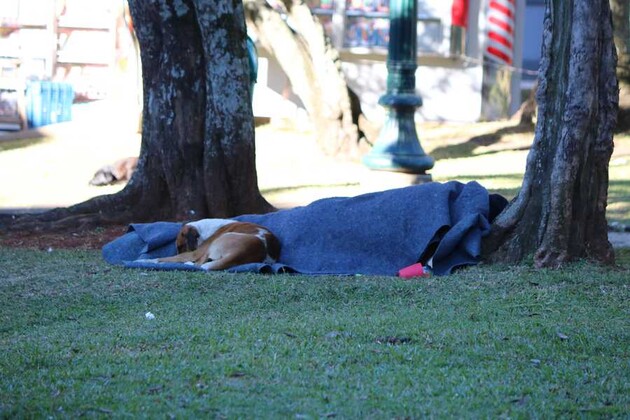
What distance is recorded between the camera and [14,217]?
11.3 meters

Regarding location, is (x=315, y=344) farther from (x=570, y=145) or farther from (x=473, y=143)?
A: (x=473, y=143)

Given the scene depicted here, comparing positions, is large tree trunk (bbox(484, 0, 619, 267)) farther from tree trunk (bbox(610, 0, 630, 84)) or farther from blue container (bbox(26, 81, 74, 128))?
blue container (bbox(26, 81, 74, 128))

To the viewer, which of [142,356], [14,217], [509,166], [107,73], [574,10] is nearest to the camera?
[142,356]

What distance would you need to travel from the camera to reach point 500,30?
72.9 feet

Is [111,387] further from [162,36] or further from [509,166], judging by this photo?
[509,166]

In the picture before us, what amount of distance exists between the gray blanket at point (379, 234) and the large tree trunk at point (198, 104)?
5.00 ft

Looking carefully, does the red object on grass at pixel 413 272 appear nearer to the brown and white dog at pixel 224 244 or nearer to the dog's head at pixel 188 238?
the brown and white dog at pixel 224 244

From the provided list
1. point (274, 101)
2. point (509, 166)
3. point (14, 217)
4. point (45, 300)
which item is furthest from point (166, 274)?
point (274, 101)

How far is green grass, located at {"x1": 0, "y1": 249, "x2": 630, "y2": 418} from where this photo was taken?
15.2ft

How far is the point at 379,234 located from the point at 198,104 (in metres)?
2.84

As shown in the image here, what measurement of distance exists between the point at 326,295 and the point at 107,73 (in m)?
17.2

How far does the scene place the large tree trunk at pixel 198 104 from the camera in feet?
33.8

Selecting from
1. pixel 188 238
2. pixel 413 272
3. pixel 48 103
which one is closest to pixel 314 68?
pixel 48 103

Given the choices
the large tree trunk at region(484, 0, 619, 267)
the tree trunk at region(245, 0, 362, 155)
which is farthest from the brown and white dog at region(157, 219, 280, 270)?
the tree trunk at region(245, 0, 362, 155)
